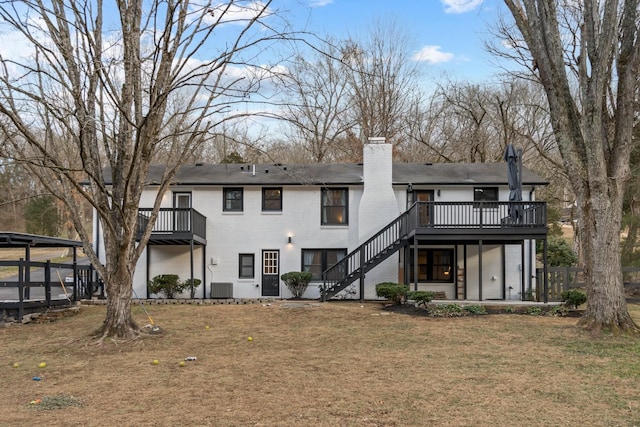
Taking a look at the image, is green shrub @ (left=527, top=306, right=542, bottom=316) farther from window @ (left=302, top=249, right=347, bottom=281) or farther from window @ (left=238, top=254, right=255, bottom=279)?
window @ (left=238, top=254, right=255, bottom=279)

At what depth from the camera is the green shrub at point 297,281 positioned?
21.7m

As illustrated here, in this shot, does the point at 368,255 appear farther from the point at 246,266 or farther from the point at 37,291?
the point at 37,291

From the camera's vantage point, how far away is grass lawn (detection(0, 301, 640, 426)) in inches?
254

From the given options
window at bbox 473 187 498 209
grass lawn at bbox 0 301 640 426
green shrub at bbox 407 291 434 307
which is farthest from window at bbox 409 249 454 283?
grass lawn at bbox 0 301 640 426

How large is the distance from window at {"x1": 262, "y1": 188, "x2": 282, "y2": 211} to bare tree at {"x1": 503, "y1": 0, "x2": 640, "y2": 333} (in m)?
12.7

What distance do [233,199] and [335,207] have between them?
419 cm

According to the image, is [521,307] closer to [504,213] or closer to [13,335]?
[504,213]

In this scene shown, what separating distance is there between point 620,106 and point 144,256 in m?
17.5

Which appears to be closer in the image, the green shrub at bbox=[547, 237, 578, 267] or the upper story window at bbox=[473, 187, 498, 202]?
the upper story window at bbox=[473, 187, 498, 202]

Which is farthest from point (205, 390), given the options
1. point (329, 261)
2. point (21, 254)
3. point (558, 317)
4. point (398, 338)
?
point (21, 254)

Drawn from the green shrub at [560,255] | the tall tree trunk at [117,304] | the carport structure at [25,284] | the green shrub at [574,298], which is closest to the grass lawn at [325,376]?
the tall tree trunk at [117,304]

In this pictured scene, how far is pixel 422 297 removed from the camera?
17.1 m

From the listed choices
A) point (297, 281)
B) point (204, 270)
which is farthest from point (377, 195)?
point (204, 270)

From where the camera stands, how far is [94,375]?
346 inches
